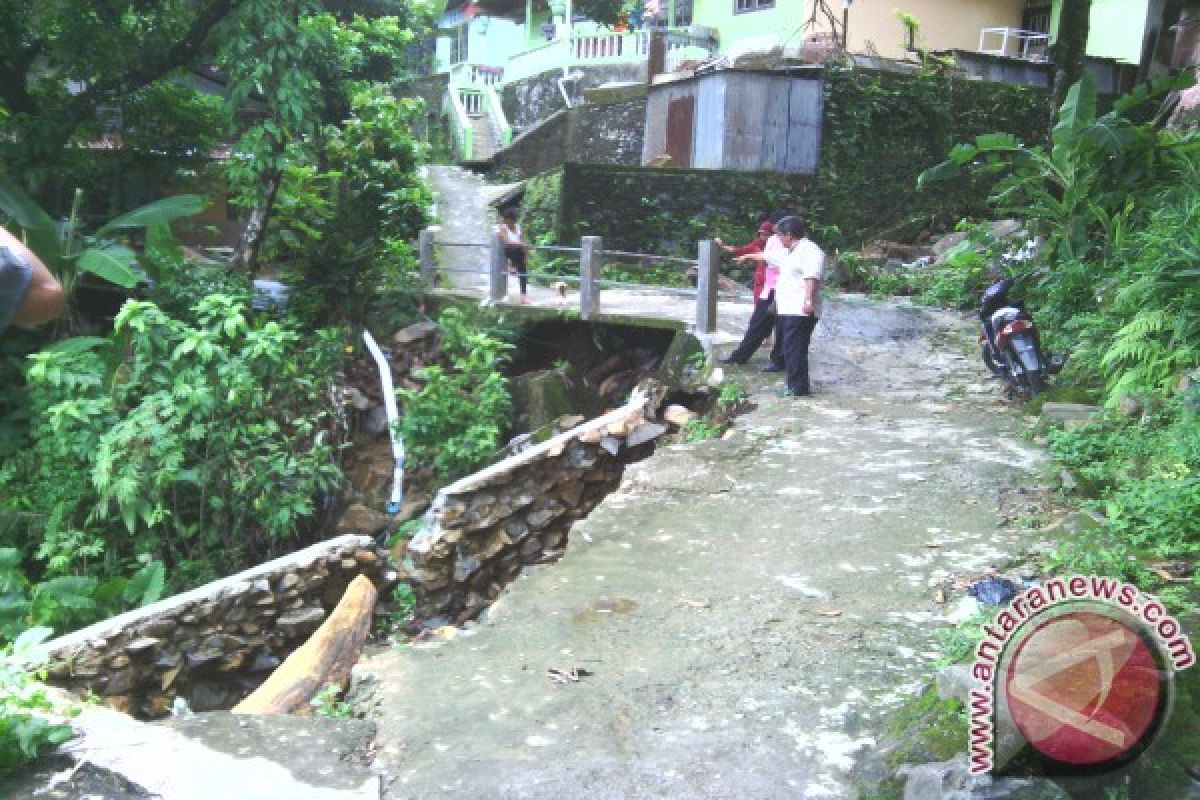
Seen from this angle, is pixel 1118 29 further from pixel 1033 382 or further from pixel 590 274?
pixel 1033 382

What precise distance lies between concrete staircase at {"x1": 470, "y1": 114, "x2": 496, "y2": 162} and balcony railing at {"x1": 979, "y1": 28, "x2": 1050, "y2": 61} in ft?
35.3

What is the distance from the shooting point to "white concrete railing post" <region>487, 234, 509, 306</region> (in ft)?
39.5

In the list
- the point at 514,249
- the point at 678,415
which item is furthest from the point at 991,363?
the point at 514,249

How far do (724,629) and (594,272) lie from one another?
6.79m

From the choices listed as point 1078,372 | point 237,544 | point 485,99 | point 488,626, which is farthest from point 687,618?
point 485,99

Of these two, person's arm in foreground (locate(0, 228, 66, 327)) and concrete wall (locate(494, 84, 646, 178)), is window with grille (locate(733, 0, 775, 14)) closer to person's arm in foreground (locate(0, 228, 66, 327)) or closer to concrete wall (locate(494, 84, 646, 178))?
concrete wall (locate(494, 84, 646, 178))

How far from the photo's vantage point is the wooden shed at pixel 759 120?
15.2 metres

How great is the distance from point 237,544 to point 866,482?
572 centimetres

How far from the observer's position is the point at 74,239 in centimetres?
1016

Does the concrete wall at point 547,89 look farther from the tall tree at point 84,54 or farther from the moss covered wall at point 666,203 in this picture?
the tall tree at point 84,54

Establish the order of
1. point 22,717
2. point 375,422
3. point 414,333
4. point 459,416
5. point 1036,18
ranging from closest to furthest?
point 22,717, point 459,416, point 375,422, point 414,333, point 1036,18

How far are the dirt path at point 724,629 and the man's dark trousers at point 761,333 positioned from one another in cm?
150

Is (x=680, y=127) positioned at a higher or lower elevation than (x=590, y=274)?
higher

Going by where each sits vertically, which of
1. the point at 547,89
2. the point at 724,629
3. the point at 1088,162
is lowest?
the point at 724,629
